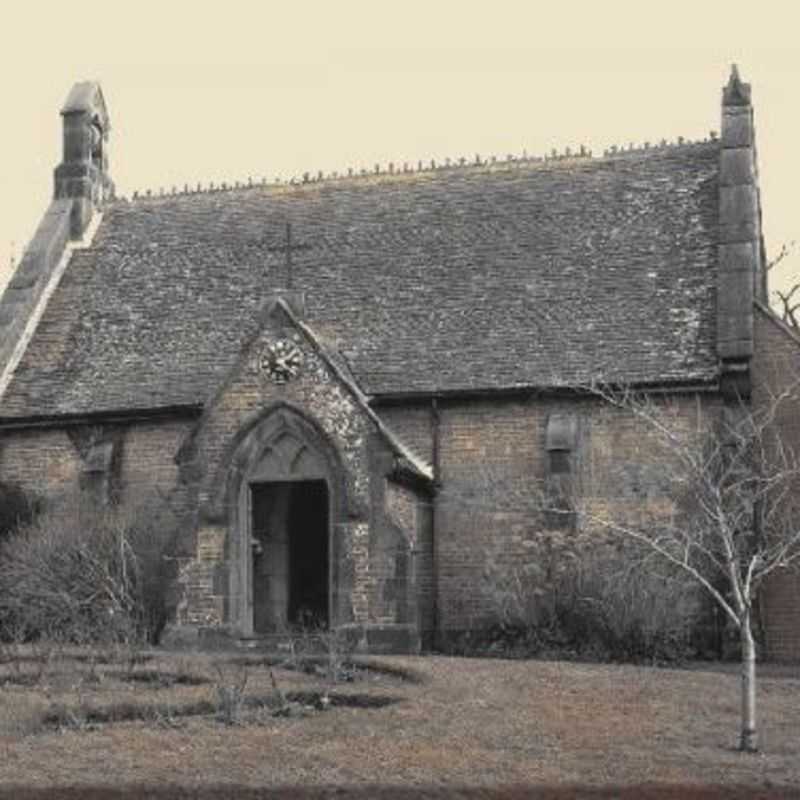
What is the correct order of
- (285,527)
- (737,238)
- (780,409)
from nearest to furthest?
1. (780,409)
2. (737,238)
3. (285,527)

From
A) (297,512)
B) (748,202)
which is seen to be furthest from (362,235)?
(748,202)

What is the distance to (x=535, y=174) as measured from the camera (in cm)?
3053

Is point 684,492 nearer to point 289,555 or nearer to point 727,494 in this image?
point 727,494

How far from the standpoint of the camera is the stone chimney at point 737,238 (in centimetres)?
Result: 2448

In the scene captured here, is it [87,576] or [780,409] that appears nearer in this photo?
[87,576]

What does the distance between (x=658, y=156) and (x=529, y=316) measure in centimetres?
521

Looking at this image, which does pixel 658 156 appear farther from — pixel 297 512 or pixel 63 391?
pixel 63 391

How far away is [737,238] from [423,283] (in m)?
6.01

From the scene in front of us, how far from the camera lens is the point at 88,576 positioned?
76.3 feet

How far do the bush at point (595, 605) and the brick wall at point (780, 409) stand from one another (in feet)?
4.88

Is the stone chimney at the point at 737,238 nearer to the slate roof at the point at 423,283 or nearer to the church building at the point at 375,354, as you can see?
the church building at the point at 375,354

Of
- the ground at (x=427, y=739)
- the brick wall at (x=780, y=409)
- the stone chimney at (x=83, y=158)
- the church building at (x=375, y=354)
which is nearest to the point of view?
the ground at (x=427, y=739)

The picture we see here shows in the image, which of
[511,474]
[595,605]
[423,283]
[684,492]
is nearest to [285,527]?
[511,474]

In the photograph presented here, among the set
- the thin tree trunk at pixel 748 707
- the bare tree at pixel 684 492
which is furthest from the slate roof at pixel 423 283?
the thin tree trunk at pixel 748 707
